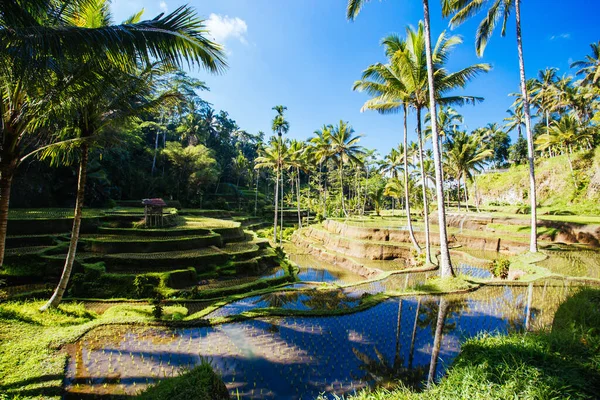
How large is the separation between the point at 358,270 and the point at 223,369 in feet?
44.5

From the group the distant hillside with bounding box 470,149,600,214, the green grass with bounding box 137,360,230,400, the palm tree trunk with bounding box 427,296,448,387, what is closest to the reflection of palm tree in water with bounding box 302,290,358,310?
the palm tree trunk with bounding box 427,296,448,387

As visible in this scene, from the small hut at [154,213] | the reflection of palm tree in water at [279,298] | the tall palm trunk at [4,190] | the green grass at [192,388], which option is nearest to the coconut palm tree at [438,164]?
the reflection of palm tree in water at [279,298]

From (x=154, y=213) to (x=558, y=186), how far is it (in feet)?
127

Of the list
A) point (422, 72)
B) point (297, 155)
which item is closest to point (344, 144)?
point (297, 155)

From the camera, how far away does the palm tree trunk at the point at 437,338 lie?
15.6 feet

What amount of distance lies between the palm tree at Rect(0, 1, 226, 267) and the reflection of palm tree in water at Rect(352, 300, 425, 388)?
6.34 meters

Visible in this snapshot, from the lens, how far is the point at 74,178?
2277cm

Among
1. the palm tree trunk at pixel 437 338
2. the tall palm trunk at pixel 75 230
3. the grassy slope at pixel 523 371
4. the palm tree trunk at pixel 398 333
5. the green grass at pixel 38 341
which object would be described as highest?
the tall palm trunk at pixel 75 230

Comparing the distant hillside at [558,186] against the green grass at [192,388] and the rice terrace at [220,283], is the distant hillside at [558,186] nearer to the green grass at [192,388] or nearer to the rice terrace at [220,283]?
the rice terrace at [220,283]

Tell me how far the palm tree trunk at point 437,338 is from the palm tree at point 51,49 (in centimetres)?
677

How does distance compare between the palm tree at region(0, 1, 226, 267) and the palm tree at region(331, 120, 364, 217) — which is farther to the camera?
the palm tree at region(331, 120, 364, 217)

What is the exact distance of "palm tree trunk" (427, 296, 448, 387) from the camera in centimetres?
474

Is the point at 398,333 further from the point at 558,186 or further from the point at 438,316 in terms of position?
the point at 558,186

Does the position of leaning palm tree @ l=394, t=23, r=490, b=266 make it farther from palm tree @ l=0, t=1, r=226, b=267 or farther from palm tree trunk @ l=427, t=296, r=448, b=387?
palm tree @ l=0, t=1, r=226, b=267
